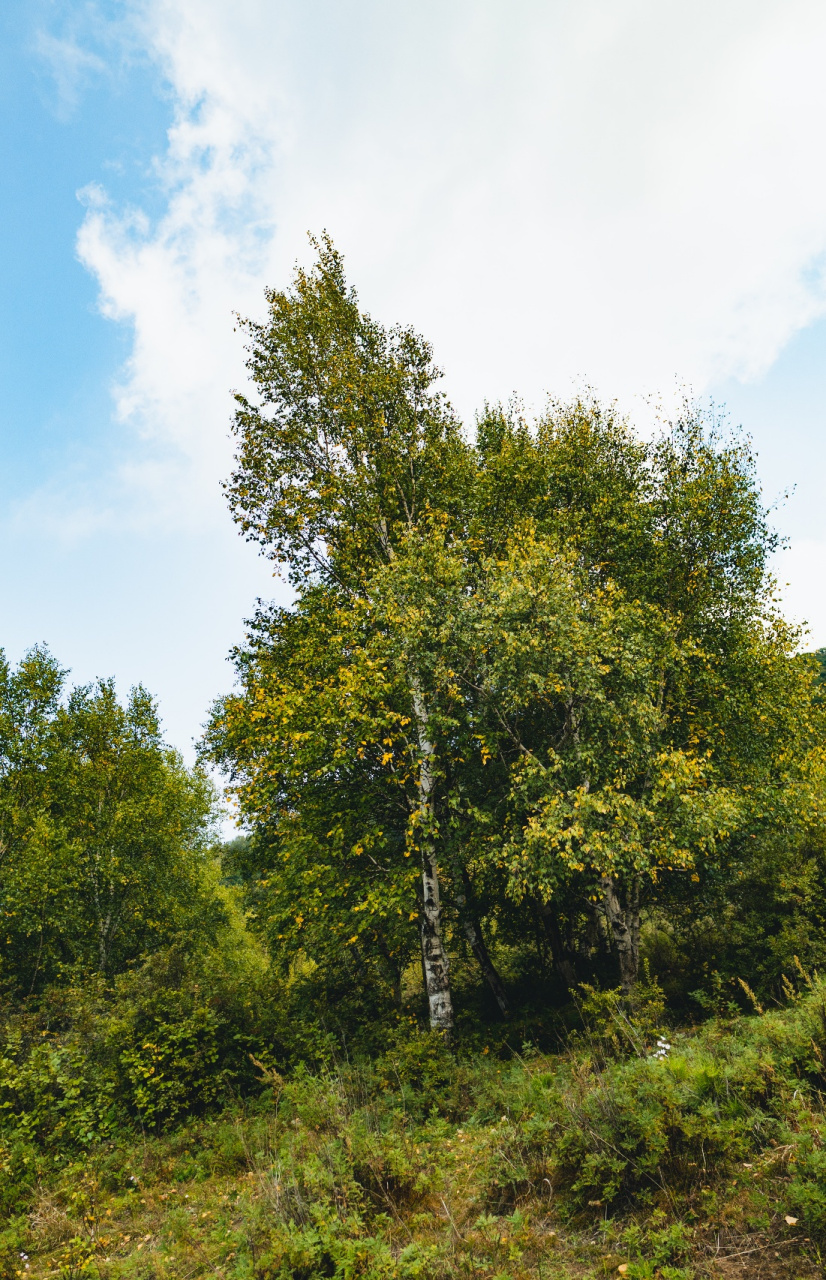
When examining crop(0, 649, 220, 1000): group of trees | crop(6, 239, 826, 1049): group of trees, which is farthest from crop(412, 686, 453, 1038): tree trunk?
crop(0, 649, 220, 1000): group of trees

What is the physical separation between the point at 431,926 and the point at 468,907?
4382 mm

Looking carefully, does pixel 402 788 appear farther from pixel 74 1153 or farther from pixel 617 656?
pixel 74 1153

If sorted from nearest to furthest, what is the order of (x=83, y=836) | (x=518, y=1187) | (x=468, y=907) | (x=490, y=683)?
(x=518, y=1187)
(x=490, y=683)
(x=468, y=907)
(x=83, y=836)

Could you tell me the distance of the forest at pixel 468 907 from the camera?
5.55 metres

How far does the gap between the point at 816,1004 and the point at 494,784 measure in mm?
6843

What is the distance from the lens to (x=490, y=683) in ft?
36.1

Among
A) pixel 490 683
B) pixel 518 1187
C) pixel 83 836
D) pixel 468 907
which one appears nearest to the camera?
pixel 518 1187

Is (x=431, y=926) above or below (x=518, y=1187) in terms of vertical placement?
above

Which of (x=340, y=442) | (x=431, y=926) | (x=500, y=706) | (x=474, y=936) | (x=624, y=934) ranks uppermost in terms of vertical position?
(x=340, y=442)

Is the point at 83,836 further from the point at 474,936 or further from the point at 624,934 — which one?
the point at 624,934

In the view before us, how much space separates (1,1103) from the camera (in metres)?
9.50

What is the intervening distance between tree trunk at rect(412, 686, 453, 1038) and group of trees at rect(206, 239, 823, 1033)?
0.24 feet

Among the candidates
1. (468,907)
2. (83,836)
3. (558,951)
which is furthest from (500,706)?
(83,836)

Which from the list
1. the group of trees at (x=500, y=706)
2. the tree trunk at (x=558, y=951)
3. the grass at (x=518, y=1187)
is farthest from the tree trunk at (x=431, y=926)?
the tree trunk at (x=558, y=951)
